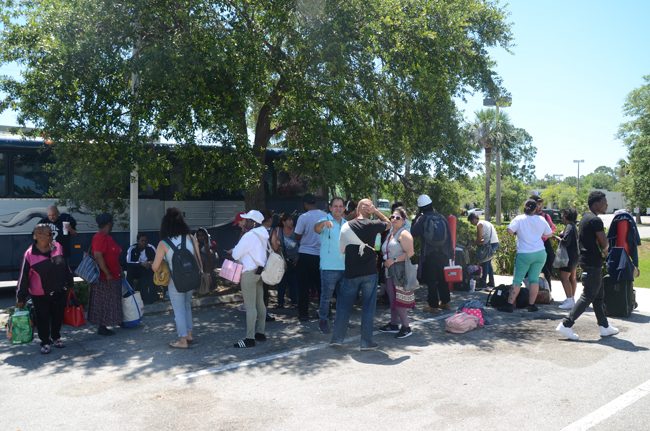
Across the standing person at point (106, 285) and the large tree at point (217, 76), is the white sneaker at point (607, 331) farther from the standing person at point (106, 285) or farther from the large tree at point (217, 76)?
the standing person at point (106, 285)

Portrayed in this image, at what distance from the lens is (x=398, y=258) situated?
24.0ft

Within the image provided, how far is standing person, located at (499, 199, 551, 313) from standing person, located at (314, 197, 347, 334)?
116 inches

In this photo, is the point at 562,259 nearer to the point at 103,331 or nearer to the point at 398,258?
the point at 398,258

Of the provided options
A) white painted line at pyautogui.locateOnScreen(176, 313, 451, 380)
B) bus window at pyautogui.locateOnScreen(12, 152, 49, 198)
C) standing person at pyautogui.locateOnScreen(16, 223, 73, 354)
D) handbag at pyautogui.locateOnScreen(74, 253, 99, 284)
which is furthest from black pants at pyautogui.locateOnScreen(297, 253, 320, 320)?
Answer: bus window at pyautogui.locateOnScreen(12, 152, 49, 198)

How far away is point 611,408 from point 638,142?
109 feet

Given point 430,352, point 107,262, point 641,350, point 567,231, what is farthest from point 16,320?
point 567,231

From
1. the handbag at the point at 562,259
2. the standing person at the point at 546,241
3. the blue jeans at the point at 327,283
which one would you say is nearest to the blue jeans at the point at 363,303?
the blue jeans at the point at 327,283

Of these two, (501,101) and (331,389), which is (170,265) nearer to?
(331,389)

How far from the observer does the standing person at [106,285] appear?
7.52 m

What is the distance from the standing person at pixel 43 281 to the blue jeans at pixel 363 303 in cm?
331

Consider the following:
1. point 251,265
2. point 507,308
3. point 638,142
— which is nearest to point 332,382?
point 251,265

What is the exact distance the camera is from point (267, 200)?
14.4 m

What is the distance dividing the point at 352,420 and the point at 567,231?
254 inches

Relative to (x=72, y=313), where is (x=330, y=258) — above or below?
above
